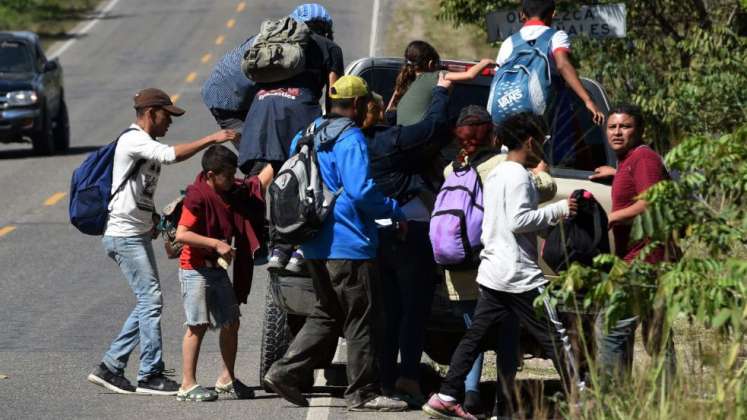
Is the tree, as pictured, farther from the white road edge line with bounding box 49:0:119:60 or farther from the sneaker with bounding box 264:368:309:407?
the white road edge line with bounding box 49:0:119:60

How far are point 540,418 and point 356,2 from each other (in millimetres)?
46223

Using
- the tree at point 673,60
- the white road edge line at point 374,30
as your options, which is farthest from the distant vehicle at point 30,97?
the white road edge line at point 374,30

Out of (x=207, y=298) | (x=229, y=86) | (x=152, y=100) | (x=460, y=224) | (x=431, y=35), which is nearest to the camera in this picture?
(x=460, y=224)

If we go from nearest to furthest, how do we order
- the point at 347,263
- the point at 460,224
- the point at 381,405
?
the point at 460,224 < the point at 347,263 < the point at 381,405

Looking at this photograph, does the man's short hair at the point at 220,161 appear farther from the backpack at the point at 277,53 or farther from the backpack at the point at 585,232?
the backpack at the point at 585,232

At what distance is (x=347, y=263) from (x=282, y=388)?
0.86 m

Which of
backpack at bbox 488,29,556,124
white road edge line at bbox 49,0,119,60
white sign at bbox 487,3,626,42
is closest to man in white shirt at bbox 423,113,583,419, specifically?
backpack at bbox 488,29,556,124

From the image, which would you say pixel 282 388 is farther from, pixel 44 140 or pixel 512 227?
pixel 44 140

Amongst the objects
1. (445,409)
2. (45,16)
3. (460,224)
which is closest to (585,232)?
(460,224)

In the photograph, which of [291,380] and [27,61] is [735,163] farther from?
[27,61]

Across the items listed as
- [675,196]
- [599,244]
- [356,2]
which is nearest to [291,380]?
[599,244]

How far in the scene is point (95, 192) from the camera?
959 cm

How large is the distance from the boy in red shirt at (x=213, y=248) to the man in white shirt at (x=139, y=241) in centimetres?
33

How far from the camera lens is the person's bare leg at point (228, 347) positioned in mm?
9305
